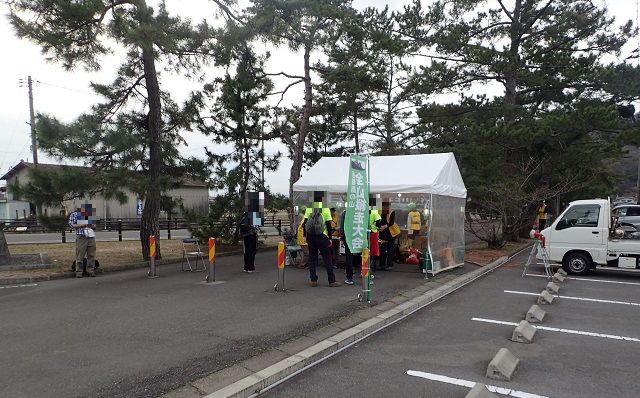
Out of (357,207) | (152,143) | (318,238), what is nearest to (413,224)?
(318,238)

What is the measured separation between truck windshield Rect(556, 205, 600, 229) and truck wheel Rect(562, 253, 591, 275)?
2.55 feet

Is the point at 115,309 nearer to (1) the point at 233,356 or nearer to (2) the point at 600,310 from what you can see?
(1) the point at 233,356

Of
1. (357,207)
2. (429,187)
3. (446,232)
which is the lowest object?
(446,232)

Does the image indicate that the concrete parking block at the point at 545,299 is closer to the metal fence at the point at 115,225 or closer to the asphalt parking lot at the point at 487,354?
the asphalt parking lot at the point at 487,354

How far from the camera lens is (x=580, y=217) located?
10367 mm

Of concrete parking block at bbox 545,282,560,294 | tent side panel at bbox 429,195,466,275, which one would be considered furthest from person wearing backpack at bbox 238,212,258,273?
concrete parking block at bbox 545,282,560,294

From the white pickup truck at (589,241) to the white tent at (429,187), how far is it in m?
2.28

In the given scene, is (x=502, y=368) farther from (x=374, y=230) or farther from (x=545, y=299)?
(x=374, y=230)

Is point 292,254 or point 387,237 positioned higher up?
point 387,237

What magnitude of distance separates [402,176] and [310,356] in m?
6.76

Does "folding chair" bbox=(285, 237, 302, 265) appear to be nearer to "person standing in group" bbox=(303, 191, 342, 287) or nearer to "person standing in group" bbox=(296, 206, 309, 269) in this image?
"person standing in group" bbox=(296, 206, 309, 269)

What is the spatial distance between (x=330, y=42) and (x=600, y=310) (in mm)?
14091

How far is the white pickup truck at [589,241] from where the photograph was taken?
962cm

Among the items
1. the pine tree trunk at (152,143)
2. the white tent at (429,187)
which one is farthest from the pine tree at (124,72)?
the white tent at (429,187)
